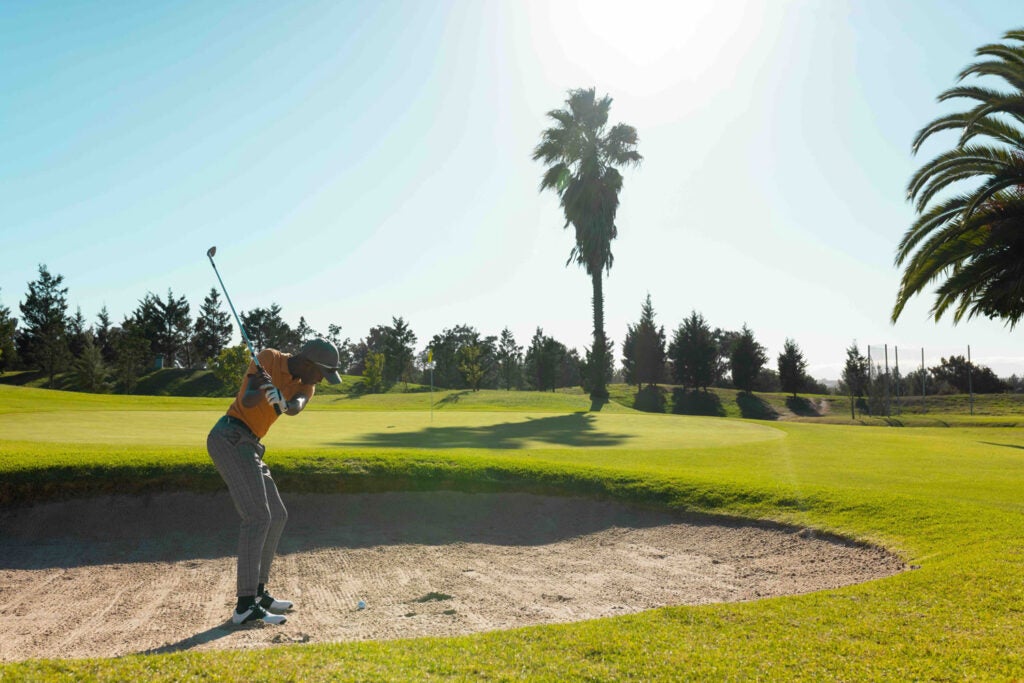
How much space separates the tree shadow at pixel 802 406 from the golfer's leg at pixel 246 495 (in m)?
55.0

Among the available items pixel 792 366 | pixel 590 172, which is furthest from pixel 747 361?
pixel 590 172

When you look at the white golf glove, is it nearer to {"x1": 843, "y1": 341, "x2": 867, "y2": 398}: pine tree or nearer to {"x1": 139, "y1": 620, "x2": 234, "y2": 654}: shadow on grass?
{"x1": 139, "y1": 620, "x2": 234, "y2": 654}: shadow on grass

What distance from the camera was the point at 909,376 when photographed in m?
66.1

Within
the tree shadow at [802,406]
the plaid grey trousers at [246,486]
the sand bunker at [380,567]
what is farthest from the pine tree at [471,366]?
the plaid grey trousers at [246,486]

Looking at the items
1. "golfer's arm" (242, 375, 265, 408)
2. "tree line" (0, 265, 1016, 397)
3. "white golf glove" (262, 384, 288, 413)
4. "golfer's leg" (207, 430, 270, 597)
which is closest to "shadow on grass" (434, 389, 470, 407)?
"tree line" (0, 265, 1016, 397)

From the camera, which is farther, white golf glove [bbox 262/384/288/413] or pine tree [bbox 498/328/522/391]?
pine tree [bbox 498/328/522/391]

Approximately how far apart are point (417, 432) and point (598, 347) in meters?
23.1

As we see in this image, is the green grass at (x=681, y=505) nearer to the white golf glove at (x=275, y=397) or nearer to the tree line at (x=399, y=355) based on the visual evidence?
the white golf glove at (x=275, y=397)

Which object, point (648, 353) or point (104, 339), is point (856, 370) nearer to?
point (648, 353)

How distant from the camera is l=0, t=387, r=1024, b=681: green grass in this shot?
4.14m

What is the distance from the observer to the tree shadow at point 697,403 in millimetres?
56594

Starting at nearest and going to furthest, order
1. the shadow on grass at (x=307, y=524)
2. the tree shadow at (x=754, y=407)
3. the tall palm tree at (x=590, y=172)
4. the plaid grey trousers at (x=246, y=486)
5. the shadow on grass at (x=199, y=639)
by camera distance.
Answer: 1. the shadow on grass at (x=199, y=639)
2. the plaid grey trousers at (x=246, y=486)
3. the shadow on grass at (x=307, y=524)
4. the tall palm tree at (x=590, y=172)
5. the tree shadow at (x=754, y=407)

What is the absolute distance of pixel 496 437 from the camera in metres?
18.0

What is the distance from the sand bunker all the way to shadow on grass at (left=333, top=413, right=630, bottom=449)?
16.1 ft
